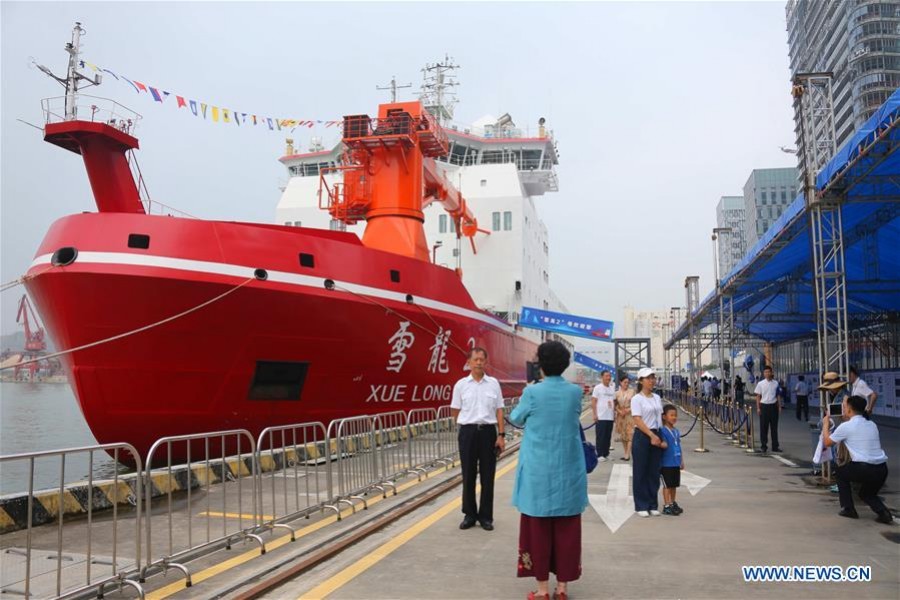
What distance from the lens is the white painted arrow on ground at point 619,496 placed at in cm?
647

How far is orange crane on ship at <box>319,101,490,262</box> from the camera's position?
52.3ft

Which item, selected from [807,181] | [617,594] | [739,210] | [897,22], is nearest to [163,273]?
[617,594]

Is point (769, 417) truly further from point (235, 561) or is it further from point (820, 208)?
point (235, 561)

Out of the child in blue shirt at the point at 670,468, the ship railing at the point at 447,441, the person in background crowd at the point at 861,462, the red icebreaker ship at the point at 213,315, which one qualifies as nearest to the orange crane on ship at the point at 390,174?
the red icebreaker ship at the point at 213,315

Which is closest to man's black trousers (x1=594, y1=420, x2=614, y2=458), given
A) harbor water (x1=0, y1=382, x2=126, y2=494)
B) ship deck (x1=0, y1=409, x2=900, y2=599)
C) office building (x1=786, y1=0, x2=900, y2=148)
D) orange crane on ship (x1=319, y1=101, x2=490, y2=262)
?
ship deck (x1=0, y1=409, x2=900, y2=599)

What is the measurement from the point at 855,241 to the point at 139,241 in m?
15.2

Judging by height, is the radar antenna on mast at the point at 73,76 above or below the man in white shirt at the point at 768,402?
above

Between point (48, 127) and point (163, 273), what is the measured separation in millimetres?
3657

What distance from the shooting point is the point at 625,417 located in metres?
11.6

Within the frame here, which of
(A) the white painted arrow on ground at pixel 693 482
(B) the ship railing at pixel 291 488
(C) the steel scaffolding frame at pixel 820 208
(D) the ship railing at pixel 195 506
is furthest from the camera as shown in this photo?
(C) the steel scaffolding frame at pixel 820 208

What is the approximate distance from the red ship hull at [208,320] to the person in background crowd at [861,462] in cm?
785

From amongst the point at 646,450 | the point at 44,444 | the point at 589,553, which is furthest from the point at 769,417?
the point at 44,444

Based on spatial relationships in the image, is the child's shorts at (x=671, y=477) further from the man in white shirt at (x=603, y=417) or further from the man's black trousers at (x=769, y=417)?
the man's black trousers at (x=769, y=417)

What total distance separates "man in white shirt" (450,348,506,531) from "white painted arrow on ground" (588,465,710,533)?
46.2 inches
